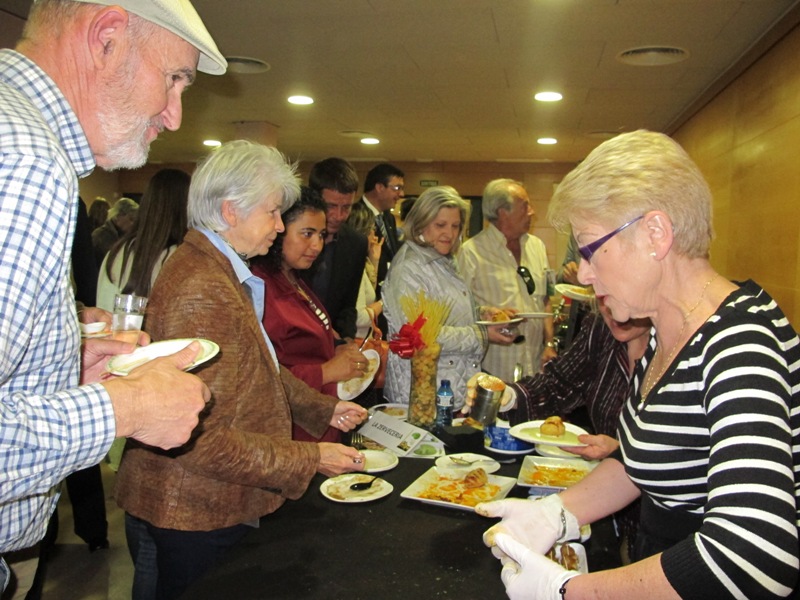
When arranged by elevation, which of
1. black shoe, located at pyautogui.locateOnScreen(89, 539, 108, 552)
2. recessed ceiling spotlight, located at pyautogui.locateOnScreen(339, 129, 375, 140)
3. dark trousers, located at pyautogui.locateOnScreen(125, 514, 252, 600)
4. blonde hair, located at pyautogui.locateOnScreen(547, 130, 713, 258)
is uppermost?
recessed ceiling spotlight, located at pyautogui.locateOnScreen(339, 129, 375, 140)

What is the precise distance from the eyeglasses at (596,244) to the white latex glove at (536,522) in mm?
555

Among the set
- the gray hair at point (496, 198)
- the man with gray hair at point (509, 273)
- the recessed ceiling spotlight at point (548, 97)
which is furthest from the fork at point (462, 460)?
the recessed ceiling spotlight at point (548, 97)

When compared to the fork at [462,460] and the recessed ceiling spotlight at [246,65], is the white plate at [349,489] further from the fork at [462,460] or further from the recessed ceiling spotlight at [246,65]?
the recessed ceiling spotlight at [246,65]

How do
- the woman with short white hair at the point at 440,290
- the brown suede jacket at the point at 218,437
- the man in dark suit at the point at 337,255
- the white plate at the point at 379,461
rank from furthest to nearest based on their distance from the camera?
the man in dark suit at the point at 337,255, the woman with short white hair at the point at 440,290, the white plate at the point at 379,461, the brown suede jacket at the point at 218,437

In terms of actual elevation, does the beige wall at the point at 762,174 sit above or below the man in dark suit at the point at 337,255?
above

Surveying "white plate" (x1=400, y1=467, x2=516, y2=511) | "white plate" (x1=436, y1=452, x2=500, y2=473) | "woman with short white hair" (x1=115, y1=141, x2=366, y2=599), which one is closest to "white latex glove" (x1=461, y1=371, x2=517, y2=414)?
"white plate" (x1=436, y1=452, x2=500, y2=473)

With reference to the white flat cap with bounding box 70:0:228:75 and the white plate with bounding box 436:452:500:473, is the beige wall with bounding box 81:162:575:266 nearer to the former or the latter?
the white plate with bounding box 436:452:500:473

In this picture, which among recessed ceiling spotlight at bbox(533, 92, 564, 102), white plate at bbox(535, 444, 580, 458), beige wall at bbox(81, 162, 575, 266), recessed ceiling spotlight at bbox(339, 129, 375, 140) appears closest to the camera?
white plate at bbox(535, 444, 580, 458)

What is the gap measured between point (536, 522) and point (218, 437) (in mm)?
752

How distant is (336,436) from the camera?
2406 mm

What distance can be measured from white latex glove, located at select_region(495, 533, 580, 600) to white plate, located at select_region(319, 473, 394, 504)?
20.6 inches

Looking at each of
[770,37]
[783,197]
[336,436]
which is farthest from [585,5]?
[336,436]

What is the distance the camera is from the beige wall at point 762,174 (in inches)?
136

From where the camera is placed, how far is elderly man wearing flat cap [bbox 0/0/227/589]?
0.86 meters
